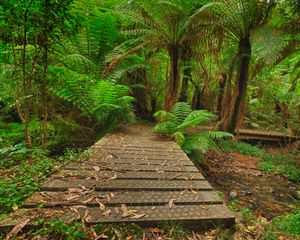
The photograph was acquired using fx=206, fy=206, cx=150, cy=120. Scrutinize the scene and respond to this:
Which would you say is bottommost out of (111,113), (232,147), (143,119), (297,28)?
(232,147)

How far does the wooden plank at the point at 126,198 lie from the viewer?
1417 millimetres

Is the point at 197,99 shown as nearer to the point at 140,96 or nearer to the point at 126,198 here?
the point at 140,96

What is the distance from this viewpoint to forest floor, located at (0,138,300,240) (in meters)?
1.19

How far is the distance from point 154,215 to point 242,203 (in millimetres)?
2068

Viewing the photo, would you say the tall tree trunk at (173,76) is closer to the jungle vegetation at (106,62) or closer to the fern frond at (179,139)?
the jungle vegetation at (106,62)

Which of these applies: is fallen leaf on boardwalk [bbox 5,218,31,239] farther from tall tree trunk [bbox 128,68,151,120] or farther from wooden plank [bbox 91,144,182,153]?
tall tree trunk [bbox 128,68,151,120]

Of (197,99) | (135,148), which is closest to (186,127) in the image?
(135,148)

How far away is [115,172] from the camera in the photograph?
203cm

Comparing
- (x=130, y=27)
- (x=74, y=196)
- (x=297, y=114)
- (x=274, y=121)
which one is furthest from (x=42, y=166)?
(x=274, y=121)

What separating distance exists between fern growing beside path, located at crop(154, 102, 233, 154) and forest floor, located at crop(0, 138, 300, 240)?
570 millimetres

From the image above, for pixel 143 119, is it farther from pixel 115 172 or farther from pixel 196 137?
pixel 115 172

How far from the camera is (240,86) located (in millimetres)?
5500

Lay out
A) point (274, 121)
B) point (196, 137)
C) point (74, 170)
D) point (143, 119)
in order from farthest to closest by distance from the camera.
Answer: point (274, 121), point (143, 119), point (196, 137), point (74, 170)

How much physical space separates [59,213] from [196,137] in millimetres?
2856
